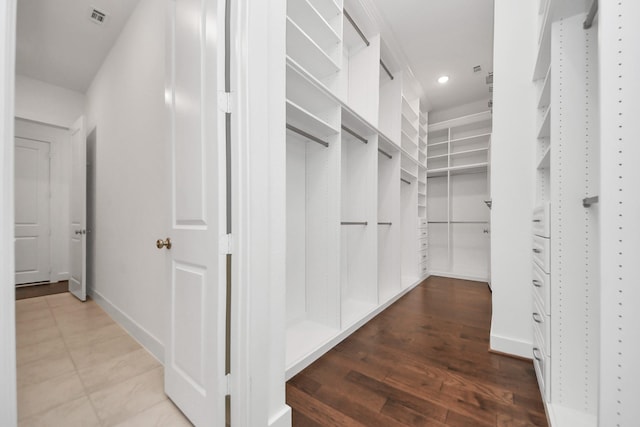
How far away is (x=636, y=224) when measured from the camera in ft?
2.19

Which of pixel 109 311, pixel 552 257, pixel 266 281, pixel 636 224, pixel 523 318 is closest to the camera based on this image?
pixel 636 224

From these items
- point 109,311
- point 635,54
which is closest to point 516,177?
point 635,54

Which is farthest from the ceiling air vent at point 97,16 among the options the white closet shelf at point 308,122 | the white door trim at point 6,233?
the white door trim at point 6,233

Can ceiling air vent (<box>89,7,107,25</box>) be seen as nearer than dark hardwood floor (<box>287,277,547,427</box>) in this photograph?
No

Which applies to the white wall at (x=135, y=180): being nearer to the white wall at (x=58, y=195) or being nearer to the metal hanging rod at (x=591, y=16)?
the white wall at (x=58, y=195)

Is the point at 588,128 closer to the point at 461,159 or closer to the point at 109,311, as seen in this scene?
the point at 461,159

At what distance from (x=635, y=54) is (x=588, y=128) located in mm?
608

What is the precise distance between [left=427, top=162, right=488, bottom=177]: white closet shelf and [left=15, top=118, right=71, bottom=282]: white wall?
6268 millimetres

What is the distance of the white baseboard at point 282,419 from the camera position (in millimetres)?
1103

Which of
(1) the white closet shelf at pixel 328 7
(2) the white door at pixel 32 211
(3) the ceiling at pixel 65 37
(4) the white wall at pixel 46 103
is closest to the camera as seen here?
(1) the white closet shelf at pixel 328 7

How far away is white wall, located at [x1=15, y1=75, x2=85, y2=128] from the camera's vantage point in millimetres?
3416

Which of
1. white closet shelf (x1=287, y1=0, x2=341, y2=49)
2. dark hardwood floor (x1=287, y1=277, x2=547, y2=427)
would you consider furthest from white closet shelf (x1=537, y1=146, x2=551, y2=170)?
Answer: white closet shelf (x1=287, y1=0, x2=341, y2=49)

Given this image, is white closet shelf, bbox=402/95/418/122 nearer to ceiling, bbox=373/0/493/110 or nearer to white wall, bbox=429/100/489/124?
ceiling, bbox=373/0/493/110

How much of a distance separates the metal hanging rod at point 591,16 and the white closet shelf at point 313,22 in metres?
1.58
